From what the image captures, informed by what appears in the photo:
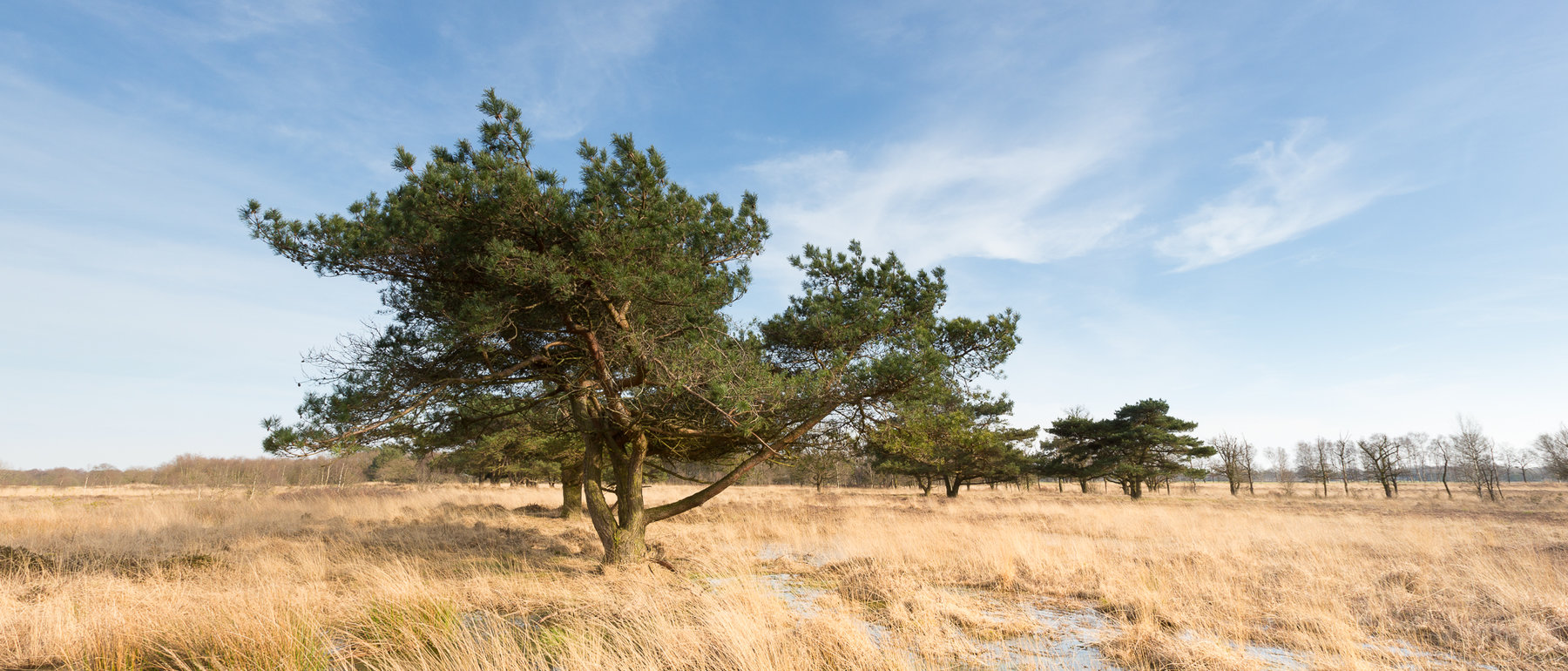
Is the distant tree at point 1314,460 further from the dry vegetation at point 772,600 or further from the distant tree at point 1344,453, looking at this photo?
the dry vegetation at point 772,600

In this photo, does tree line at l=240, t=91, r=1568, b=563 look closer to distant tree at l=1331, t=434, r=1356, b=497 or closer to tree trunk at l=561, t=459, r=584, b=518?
tree trunk at l=561, t=459, r=584, b=518

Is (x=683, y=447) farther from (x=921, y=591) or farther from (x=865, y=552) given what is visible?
(x=921, y=591)

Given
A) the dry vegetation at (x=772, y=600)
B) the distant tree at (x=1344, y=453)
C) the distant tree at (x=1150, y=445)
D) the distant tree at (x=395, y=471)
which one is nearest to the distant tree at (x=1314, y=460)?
the distant tree at (x=1344, y=453)

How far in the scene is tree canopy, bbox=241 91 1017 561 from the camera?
23.7 ft

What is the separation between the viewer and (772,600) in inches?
258

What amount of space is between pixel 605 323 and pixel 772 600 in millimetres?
4426

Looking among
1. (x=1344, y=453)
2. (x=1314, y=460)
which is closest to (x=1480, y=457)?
A: (x=1344, y=453)

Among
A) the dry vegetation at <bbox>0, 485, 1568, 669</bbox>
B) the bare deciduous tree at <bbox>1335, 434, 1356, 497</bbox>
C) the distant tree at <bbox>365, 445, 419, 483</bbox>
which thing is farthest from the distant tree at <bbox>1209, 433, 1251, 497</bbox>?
the distant tree at <bbox>365, 445, 419, 483</bbox>

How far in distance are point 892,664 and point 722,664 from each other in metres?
1.32

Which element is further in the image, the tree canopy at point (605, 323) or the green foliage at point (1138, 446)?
the green foliage at point (1138, 446)

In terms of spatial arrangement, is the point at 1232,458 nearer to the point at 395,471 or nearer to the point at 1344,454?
the point at 1344,454

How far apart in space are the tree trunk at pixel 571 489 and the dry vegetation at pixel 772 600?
15.7 feet

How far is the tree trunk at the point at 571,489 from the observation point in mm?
20359

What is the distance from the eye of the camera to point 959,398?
1049 centimetres
